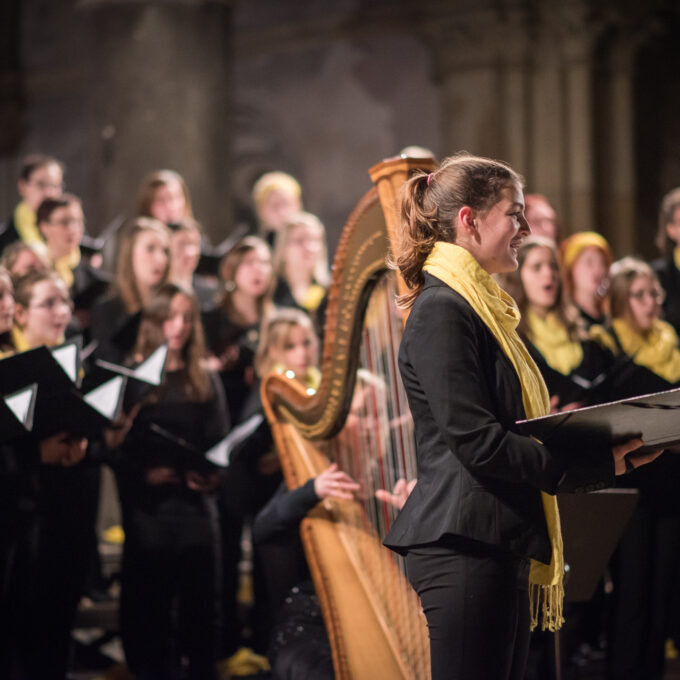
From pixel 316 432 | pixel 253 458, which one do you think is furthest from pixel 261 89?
pixel 316 432

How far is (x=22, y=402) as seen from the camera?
3.63 metres

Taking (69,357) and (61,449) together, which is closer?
(69,357)

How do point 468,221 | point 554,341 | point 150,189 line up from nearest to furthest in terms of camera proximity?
point 468,221
point 554,341
point 150,189

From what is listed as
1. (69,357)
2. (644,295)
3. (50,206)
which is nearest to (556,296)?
(644,295)

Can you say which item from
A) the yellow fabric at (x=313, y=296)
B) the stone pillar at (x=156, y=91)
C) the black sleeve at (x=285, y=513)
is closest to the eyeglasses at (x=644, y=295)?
the yellow fabric at (x=313, y=296)

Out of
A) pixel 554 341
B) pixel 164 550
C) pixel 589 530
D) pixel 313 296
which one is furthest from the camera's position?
pixel 313 296

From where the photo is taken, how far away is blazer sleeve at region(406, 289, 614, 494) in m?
2.06

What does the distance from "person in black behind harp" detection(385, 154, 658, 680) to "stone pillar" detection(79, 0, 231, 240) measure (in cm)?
435

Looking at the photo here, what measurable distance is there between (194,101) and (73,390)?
294 centimetres

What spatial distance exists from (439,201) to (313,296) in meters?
3.30

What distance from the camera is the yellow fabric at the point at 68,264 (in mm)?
5223

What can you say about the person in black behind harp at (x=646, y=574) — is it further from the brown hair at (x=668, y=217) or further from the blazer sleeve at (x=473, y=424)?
the blazer sleeve at (x=473, y=424)

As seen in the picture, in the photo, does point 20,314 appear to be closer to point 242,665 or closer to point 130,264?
point 130,264

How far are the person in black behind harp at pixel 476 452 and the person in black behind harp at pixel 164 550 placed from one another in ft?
7.08
